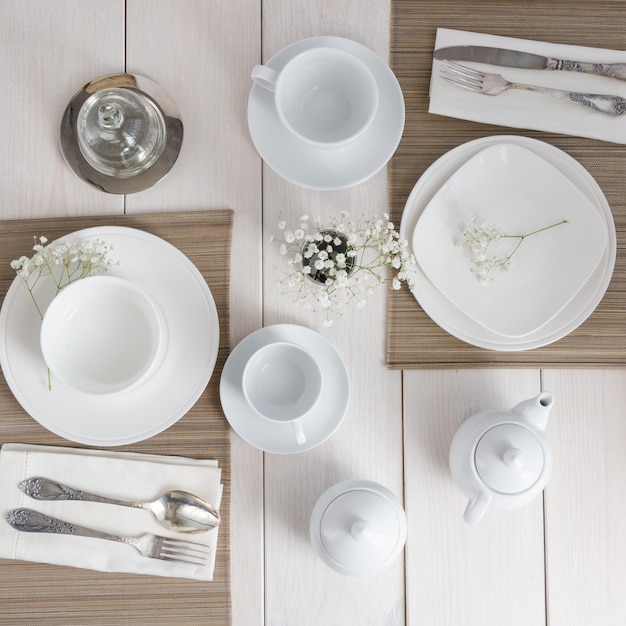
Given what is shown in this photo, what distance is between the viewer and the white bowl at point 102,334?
0.74 meters

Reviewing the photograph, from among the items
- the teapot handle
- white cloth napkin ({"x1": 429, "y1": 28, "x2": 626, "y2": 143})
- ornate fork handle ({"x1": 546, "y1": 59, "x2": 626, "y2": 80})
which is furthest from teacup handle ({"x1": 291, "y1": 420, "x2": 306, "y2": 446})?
ornate fork handle ({"x1": 546, "y1": 59, "x2": 626, "y2": 80})

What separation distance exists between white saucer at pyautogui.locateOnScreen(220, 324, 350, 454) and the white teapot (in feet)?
0.56

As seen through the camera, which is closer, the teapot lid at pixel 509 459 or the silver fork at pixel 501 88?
the teapot lid at pixel 509 459

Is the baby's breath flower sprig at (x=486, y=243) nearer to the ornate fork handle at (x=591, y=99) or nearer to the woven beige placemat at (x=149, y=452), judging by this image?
the ornate fork handle at (x=591, y=99)

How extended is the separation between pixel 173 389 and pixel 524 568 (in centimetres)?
53

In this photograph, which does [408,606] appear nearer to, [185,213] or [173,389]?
[173,389]

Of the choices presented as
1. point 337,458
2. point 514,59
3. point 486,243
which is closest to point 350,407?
point 337,458

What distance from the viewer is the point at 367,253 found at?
84 centimetres

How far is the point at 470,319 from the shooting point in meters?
0.82

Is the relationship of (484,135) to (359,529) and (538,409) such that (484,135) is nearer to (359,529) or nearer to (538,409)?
(538,409)

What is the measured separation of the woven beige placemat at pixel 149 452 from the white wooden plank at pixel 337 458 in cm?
6

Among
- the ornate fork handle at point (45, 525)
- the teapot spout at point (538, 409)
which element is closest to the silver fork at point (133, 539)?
the ornate fork handle at point (45, 525)

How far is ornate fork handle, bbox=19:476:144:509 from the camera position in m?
0.81

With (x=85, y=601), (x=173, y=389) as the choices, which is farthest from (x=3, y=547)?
(x=173, y=389)
